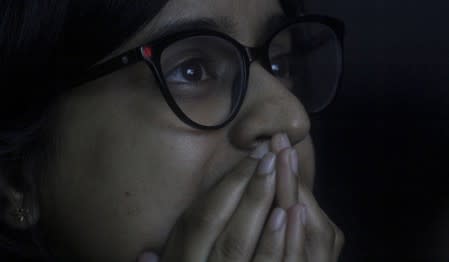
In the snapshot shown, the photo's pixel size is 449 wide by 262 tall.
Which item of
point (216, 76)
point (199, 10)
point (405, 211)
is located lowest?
point (405, 211)

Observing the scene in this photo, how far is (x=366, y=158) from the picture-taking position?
1450mm

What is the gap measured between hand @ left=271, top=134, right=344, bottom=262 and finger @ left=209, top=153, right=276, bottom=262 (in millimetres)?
17

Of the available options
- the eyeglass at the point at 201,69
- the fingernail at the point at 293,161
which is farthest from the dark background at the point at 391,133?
the fingernail at the point at 293,161

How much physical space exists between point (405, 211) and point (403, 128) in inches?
9.3

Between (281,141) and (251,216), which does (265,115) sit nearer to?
(281,141)

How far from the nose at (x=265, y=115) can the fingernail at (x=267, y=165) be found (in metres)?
0.05

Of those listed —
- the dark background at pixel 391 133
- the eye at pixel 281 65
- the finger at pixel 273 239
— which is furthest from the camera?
the dark background at pixel 391 133

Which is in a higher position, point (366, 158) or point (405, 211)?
point (366, 158)

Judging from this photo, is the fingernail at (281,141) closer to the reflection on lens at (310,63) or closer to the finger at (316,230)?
the finger at (316,230)

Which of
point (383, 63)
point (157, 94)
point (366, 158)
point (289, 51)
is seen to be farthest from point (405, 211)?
point (157, 94)

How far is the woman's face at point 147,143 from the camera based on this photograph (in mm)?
839

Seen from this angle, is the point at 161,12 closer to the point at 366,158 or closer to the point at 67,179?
the point at 67,179

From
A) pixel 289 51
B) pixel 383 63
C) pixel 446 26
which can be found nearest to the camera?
pixel 289 51

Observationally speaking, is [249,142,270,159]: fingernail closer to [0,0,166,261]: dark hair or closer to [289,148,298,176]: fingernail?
→ [289,148,298,176]: fingernail
